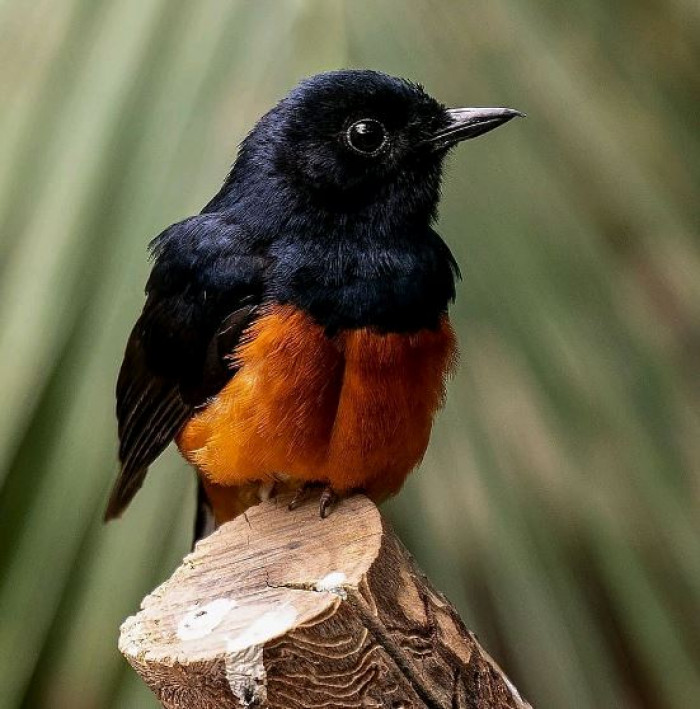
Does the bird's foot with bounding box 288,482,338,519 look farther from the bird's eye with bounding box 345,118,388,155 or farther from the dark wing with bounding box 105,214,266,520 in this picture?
the bird's eye with bounding box 345,118,388,155

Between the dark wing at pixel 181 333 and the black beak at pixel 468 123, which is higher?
the black beak at pixel 468 123

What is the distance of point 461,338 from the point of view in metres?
2.28

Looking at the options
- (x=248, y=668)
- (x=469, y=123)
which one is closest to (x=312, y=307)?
(x=469, y=123)

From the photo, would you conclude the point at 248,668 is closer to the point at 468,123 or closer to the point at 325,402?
the point at 325,402

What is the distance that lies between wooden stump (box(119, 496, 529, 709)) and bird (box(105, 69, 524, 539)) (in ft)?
0.91

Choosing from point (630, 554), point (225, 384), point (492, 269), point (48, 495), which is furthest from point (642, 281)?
point (48, 495)

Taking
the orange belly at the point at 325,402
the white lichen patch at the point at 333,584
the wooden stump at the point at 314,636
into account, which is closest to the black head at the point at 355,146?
the orange belly at the point at 325,402

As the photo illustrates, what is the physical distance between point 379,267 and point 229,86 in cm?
53

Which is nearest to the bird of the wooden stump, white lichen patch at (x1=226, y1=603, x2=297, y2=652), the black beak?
the black beak

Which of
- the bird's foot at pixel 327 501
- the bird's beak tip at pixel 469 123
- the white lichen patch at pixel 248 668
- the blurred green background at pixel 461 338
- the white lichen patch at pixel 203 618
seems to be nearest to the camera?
the white lichen patch at pixel 248 668

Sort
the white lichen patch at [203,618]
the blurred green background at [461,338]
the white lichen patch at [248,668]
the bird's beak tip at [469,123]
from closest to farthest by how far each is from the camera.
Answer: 1. the white lichen patch at [248,668]
2. the white lichen patch at [203,618]
3. the bird's beak tip at [469,123]
4. the blurred green background at [461,338]

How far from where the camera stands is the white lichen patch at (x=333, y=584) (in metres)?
1.49

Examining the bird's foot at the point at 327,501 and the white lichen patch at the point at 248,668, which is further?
the bird's foot at the point at 327,501

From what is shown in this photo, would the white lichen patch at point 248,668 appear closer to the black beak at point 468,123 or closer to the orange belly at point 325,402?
the orange belly at point 325,402
